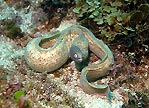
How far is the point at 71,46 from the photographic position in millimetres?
4918

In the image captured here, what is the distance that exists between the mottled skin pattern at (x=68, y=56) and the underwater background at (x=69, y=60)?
12cm

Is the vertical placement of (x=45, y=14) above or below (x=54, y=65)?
above

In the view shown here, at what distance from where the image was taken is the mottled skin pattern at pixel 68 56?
185 inches

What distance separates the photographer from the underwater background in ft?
14.7

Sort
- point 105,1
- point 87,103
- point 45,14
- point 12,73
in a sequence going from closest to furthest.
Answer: point 87,103 < point 12,73 < point 105,1 < point 45,14

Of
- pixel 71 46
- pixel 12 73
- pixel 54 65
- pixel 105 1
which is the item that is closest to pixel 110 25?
pixel 105 1

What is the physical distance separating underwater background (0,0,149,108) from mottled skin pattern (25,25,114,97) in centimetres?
12

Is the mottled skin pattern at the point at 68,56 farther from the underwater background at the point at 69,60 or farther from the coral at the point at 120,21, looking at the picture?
the coral at the point at 120,21

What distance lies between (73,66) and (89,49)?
1.38ft

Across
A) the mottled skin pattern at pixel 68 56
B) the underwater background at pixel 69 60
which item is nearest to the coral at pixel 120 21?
the underwater background at pixel 69 60

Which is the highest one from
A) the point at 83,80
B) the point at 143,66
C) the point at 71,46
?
the point at 71,46

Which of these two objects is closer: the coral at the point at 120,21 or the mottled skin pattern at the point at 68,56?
the mottled skin pattern at the point at 68,56

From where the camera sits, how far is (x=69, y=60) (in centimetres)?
524

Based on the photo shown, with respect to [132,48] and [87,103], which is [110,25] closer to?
[132,48]
